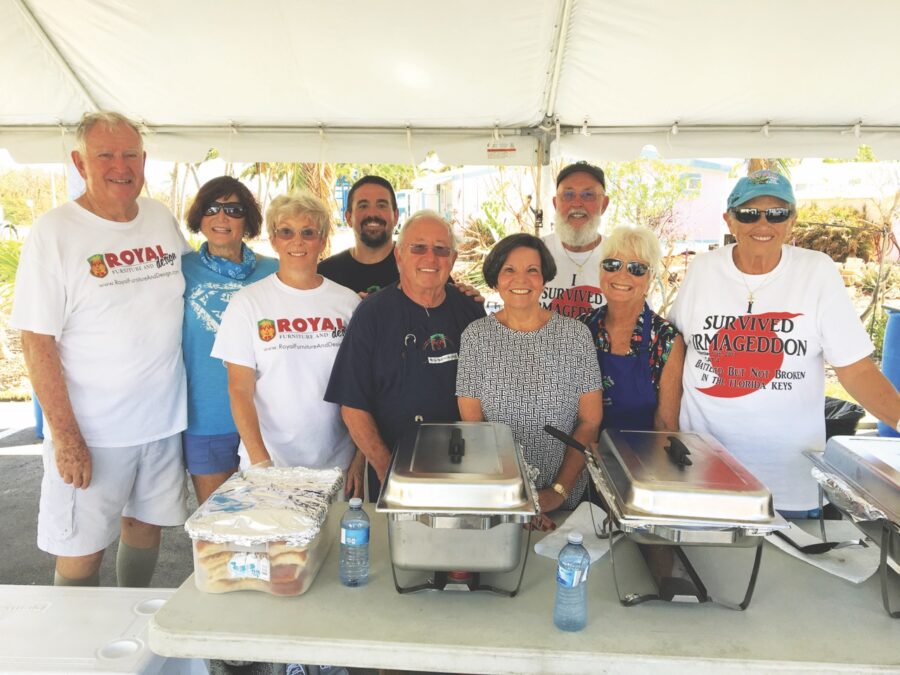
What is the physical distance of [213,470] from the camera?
99.7 inches

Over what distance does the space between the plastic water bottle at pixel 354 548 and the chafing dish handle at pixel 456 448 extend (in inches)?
10.0

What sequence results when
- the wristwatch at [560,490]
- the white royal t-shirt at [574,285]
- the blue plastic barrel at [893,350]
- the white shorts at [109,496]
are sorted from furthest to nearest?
the blue plastic barrel at [893,350] < the white royal t-shirt at [574,285] < the white shorts at [109,496] < the wristwatch at [560,490]

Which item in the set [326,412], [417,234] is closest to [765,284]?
[417,234]

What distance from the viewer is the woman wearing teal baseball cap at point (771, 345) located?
205cm

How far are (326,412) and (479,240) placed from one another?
28.5 ft

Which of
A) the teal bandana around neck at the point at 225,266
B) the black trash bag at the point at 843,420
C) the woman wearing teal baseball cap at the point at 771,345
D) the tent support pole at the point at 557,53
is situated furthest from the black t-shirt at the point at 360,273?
the black trash bag at the point at 843,420

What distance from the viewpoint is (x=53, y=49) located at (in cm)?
353

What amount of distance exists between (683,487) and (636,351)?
927mm

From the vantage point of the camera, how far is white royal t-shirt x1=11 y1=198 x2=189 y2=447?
2.15 metres

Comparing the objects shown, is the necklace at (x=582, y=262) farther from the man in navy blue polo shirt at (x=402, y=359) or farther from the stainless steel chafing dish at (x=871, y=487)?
the stainless steel chafing dish at (x=871, y=487)

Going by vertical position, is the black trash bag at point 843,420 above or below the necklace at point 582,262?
below

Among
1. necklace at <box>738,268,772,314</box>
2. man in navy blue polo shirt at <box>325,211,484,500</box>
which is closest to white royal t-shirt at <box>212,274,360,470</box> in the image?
man in navy blue polo shirt at <box>325,211,484,500</box>

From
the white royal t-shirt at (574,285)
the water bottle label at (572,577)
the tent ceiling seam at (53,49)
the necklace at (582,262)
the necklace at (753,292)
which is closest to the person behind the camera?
the water bottle label at (572,577)

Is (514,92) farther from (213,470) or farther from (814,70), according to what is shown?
(213,470)
